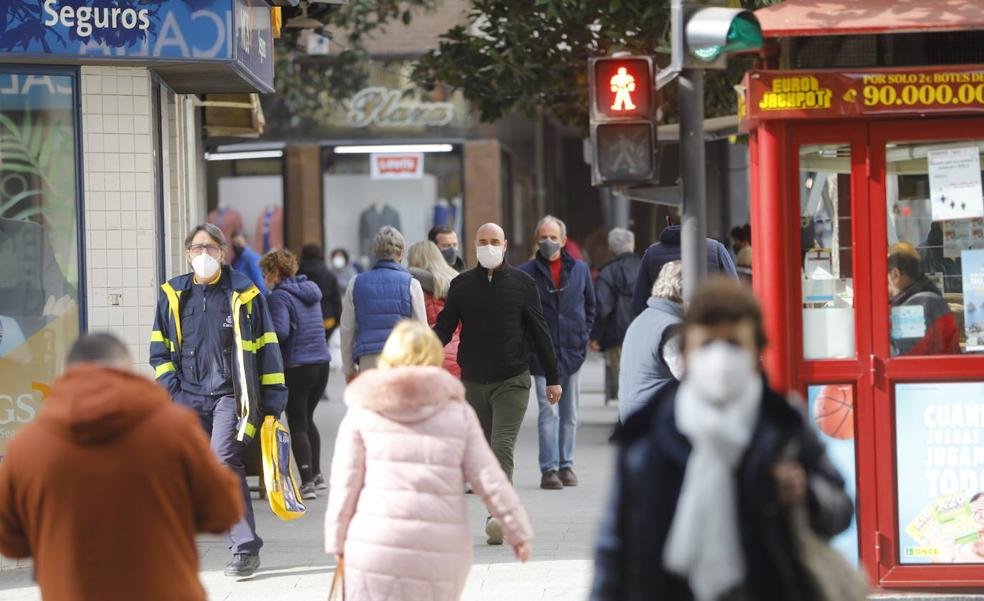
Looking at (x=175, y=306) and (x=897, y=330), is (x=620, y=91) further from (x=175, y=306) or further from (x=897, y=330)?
(x=175, y=306)

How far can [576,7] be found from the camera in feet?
45.2

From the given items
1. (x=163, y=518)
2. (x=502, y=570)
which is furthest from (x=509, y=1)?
(x=163, y=518)

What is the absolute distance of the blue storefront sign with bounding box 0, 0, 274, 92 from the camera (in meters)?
8.88

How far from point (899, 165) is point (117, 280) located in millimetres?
4547

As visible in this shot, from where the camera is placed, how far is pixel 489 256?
A: 30.7 feet

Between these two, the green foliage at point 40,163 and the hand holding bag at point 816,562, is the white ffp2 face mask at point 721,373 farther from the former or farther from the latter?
the green foliage at point 40,163

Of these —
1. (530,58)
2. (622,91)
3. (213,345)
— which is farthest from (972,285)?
(530,58)

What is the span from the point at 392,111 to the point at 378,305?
16.3 m

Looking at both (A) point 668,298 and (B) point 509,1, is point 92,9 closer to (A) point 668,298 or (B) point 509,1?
(A) point 668,298

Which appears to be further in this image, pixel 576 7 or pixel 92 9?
pixel 576 7

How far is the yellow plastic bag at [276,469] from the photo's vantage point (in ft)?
27.5

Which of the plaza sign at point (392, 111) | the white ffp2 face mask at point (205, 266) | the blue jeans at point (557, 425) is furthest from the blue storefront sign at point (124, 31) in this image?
the plaza sign at point (392, 111)

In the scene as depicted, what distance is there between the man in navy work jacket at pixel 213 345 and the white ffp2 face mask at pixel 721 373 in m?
4.74

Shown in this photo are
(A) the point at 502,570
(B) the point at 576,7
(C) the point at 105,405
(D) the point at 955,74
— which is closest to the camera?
(C) the point at 105,405
